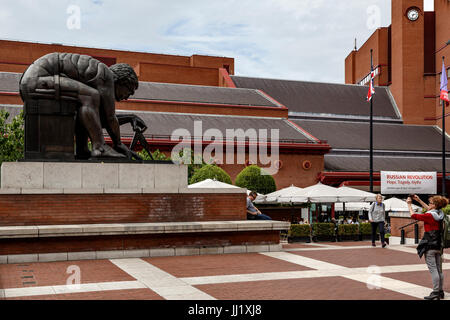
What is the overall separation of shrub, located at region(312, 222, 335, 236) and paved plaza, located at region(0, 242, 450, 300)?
24.2 feet

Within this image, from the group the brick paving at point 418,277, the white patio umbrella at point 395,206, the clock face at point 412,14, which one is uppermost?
the clock face at point 412,14

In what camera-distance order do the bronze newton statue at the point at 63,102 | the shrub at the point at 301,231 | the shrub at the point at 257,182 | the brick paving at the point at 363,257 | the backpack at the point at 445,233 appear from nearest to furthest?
the backpack at the point at 445,233 → the brick paving at the point at 363,257 → the bronze newton statue at the point at 63,102 → the shrub at the point at 301,231 → the shrub at the point at 257,182

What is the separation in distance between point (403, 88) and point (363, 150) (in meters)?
12.9

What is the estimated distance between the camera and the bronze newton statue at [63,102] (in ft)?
44.5

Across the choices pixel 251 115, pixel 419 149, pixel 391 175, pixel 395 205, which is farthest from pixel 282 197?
pixel 419 149

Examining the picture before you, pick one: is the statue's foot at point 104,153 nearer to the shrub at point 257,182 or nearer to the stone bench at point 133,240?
the stone bench at point 133,240

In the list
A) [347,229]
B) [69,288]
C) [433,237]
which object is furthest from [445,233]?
[347,229]

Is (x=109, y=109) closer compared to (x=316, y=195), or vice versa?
(x=109, y=109)

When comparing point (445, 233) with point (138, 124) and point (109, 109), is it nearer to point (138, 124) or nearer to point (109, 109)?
point (109, 109)

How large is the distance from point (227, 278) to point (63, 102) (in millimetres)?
6677

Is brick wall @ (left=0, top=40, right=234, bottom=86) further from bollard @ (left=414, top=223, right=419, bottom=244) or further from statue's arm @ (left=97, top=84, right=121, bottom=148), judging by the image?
statue's arm @ (left=97, top=84, right=121, bottom=148)

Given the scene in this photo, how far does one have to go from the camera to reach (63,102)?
1377 centimetres

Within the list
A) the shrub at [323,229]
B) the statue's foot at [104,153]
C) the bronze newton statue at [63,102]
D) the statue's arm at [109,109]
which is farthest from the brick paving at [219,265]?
the shrub at [323,229]
